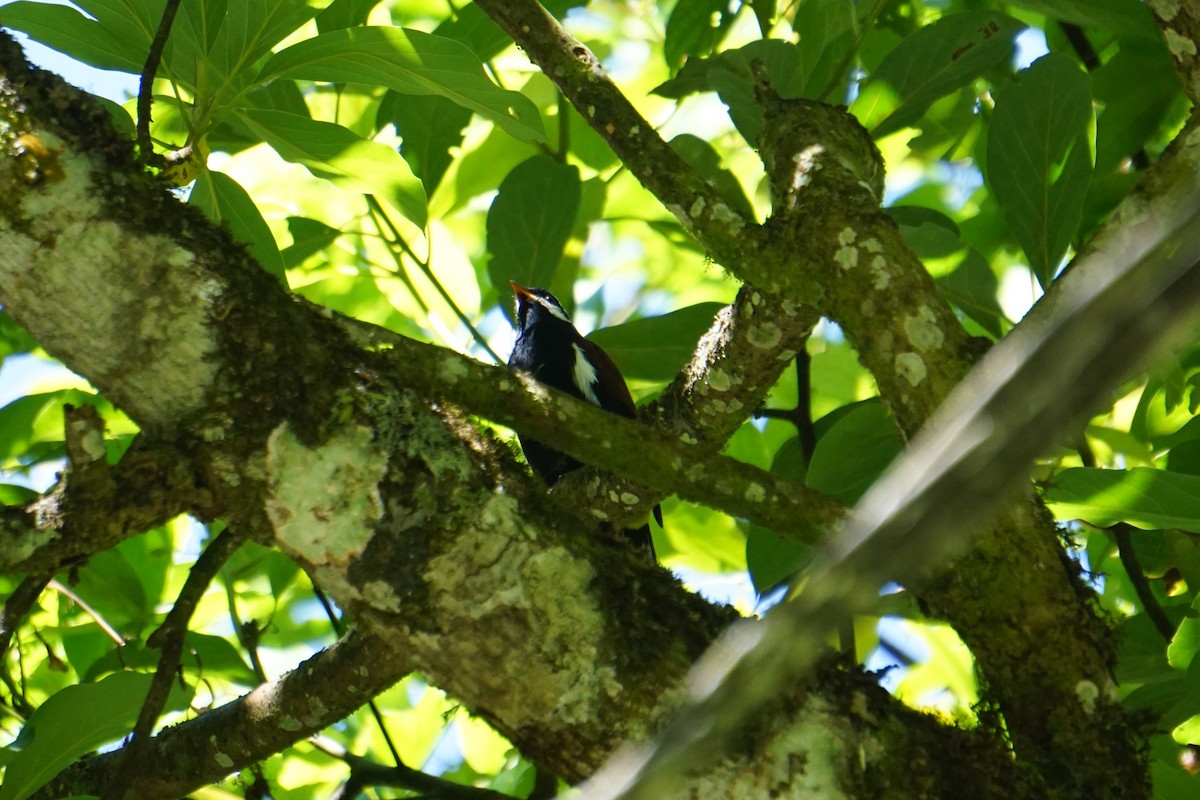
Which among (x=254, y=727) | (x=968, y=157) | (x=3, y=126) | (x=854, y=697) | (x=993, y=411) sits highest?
(x=968, y=157)

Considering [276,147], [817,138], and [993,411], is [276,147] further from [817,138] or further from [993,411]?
[993,411]

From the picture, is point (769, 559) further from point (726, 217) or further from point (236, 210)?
point (236, 210)

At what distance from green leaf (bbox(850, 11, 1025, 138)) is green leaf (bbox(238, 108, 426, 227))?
901 mm

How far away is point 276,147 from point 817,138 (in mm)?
848

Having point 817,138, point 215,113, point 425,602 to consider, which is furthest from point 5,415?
point 817,138

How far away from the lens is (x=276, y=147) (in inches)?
64.6

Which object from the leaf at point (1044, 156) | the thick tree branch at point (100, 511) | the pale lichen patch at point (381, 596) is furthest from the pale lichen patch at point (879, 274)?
the thick tree branch at point (100, 511)

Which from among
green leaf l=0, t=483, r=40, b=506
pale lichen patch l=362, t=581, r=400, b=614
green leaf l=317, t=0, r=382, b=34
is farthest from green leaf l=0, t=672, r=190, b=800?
green leaf l=317, t=0, r=382, b=34

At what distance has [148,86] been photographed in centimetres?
140

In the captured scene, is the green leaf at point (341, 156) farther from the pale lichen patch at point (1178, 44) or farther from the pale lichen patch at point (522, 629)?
the pale lichen patch at point (1178, 44)

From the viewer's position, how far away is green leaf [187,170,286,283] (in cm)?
174

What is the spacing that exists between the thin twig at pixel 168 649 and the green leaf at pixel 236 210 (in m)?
0.50

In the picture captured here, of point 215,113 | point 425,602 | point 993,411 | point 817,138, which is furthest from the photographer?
point 817,138

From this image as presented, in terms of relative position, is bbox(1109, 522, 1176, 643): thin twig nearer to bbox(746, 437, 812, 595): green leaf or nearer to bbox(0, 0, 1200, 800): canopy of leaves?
bbox(0, 0, 1200, 800): canopy of leaves
